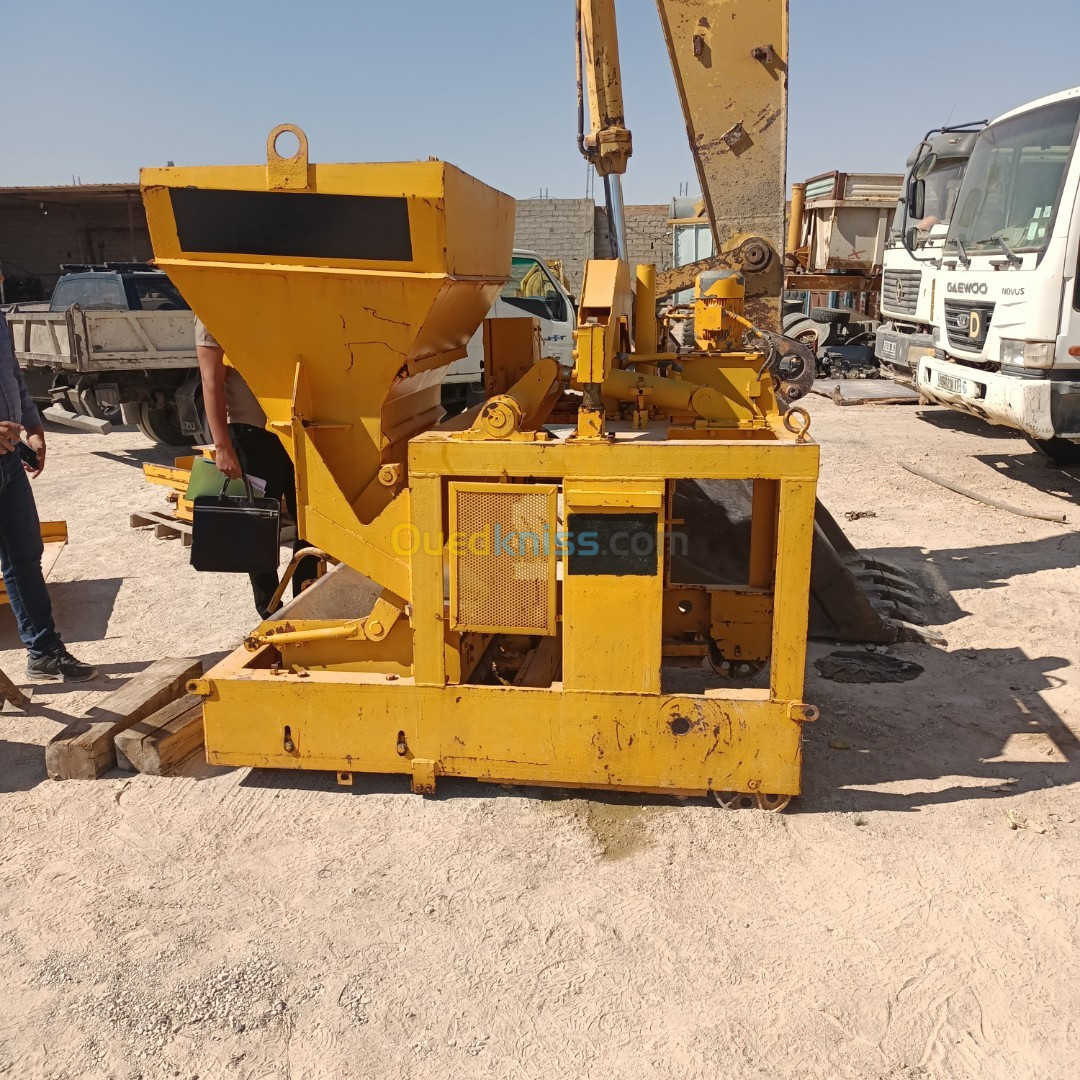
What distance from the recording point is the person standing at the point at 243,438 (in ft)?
12.3

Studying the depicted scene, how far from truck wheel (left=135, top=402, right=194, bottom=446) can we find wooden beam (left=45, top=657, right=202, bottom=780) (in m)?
6.67

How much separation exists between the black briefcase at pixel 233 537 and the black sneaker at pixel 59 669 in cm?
126

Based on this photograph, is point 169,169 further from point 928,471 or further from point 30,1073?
point 928,471

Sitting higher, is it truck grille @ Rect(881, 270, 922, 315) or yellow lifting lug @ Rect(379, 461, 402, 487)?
truck grille @ Rect(881, 270, 922, 315)

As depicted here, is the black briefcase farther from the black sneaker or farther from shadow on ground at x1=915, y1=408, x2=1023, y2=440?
shadow on ground at x1=915, y1=408, x2=1023, y2=440

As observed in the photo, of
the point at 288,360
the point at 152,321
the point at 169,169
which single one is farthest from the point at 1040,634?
the point at 152,321

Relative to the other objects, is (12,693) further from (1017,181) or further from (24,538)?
(1017,181)

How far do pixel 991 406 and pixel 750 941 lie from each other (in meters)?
6.38

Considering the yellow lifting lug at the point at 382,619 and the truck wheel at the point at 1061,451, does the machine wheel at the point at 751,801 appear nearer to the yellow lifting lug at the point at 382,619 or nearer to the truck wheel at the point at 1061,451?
the yellow lifting lug at the point at 382,619

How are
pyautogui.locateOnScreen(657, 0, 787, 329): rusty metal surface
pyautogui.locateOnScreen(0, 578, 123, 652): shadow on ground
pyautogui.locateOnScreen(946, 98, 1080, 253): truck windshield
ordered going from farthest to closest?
pyautogui.locateOnScreen(946, 98, 1080, 253): truck windshield, pyautogui.locateOnScreen(0, 578, 123, 652): shadow on ground, pyautogui.locateOnScreen(657, 0, 787, 329): rusty metal surface

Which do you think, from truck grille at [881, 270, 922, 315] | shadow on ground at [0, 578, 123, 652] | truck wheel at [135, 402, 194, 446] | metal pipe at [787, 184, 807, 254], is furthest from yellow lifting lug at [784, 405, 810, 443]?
metal pipe at [787, 184, 807, 254]

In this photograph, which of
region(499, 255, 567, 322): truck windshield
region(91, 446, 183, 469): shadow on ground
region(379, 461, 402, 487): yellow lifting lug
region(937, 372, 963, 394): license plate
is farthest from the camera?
region(499, 255, 567, 322): truck windshield

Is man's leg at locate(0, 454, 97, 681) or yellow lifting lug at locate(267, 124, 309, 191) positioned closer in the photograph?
yellow lifting lug at locate(267, 124, 309, 191)

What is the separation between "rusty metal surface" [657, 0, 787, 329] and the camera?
4562 mm
